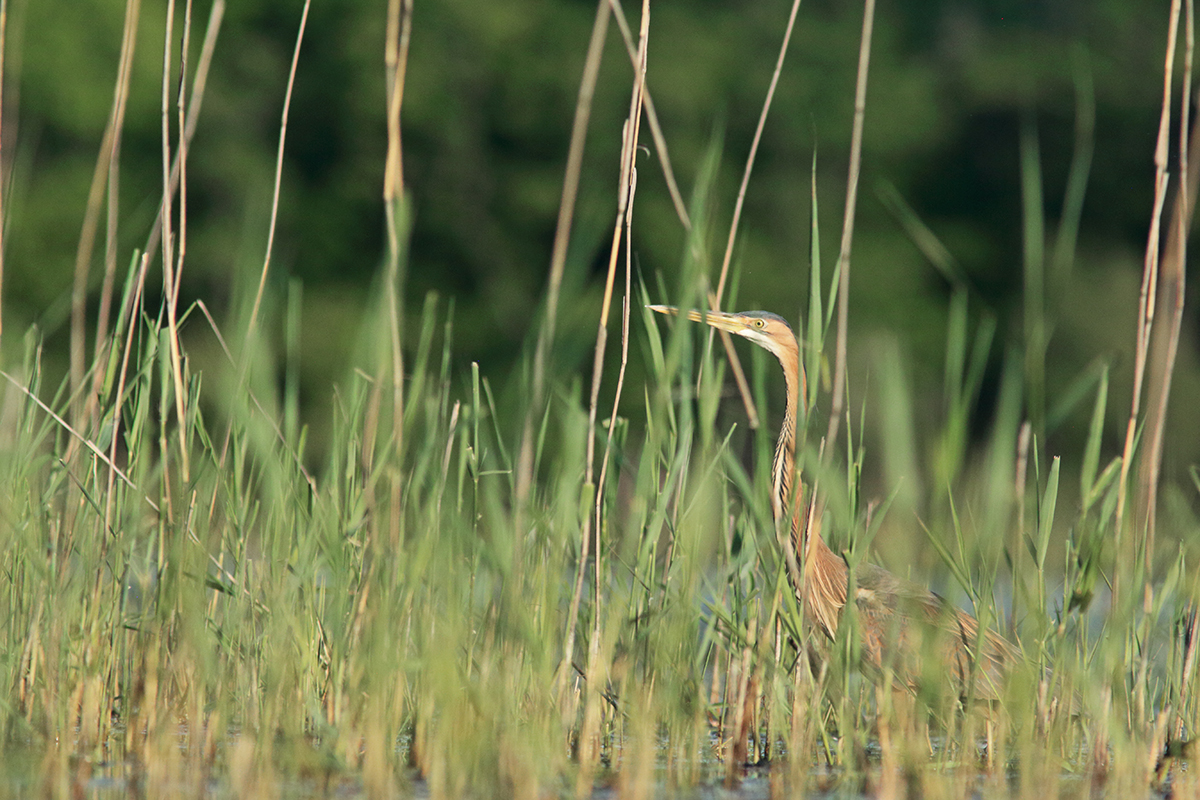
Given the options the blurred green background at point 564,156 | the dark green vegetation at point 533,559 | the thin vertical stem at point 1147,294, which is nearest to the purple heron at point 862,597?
the dark green vegetation at point 533,559

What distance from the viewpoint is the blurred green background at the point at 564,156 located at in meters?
15.4

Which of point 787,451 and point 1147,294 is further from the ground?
point 1147,294

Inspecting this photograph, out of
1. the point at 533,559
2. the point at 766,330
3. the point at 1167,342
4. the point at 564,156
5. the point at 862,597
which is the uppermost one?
the point at 1167,342

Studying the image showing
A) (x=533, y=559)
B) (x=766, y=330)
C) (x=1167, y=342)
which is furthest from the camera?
(x=766, y=330)

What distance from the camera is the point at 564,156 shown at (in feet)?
57.6

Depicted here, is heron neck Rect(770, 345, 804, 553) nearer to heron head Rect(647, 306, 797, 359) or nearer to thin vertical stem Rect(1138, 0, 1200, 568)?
heron head Rect(647, 306, 797, 359)

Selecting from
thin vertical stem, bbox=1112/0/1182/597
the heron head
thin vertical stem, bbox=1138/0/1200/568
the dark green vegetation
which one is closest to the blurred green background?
the heron head

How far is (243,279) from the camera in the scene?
2.59 metres

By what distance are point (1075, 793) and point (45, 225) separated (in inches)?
569

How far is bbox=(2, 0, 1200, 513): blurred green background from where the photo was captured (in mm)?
15422

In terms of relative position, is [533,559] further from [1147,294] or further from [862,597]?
[1147,294]

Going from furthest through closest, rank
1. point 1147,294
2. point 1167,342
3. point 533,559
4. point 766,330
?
point 766,330
point 533,559
point 1147,294
point 1167,342

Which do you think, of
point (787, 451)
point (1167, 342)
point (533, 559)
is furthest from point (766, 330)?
point (1167, 342)

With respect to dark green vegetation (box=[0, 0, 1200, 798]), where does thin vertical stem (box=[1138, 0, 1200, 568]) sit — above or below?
above
